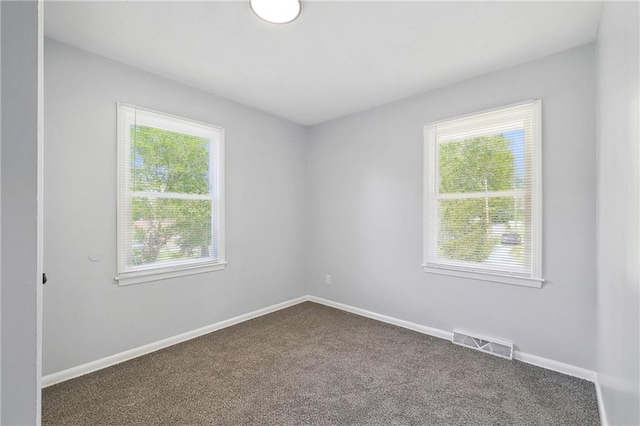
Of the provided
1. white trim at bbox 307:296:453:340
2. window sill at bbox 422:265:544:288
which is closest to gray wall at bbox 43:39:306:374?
white trim at bbox 307:296:453:340

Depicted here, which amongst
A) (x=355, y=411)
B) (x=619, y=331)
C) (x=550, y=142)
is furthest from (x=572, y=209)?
(x=355, y=411)

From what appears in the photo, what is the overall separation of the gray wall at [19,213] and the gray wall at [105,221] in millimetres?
2165

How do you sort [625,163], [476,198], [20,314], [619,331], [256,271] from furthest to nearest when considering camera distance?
1. [256,271]
2. [476,198]
3. [619,331]
4. [625,163]
5. [20,314]

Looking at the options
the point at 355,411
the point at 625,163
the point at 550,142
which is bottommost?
the point at 355,411

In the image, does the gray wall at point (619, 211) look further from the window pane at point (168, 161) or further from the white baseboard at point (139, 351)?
the window pane at point (168, 161)

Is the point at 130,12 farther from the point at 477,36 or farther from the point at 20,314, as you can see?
the point at 477,36

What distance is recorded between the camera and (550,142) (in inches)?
94.3

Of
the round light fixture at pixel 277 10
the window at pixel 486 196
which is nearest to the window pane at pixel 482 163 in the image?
the window at pixel 486 196

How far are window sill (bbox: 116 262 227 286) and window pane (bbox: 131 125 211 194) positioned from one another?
750 millimetres

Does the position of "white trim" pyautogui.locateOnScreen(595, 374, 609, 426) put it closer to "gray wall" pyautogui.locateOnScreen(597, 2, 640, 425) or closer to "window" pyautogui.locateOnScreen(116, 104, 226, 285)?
"gray wall" pyautogui.locateOnScreen(597, 2, 640, 425)

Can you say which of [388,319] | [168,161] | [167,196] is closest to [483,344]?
[388,319]

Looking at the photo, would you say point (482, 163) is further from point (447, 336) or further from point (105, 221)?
point (105, 221)

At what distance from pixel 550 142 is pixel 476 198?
710mm

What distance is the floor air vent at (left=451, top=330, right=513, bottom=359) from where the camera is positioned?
2.55 metres
